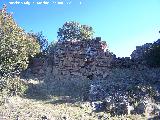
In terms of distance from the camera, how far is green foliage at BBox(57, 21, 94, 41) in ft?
138

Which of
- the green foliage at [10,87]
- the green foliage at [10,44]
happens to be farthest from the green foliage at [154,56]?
the green foliage at [10,87]

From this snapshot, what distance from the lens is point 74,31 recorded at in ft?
140

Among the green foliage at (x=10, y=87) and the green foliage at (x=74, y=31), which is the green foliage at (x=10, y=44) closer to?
the green foliage at (x=10, y=87)

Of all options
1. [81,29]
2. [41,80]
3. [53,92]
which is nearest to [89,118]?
[53,92]

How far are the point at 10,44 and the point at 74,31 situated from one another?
18.5 metres

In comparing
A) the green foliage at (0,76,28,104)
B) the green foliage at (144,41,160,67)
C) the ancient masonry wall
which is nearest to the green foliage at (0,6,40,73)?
the green foliage at (0,76,28,104)

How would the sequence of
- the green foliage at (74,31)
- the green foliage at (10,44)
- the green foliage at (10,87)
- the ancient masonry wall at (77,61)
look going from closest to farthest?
1. the green foliage at (10,87)
2. the green foliage at (10,44)
3. the ancient masonry wall at (77,61)
4. the green foliage at (74,31)

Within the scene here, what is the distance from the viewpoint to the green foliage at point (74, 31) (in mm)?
42188

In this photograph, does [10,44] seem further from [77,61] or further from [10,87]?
[77,61]

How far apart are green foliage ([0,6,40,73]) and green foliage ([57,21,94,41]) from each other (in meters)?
16.1

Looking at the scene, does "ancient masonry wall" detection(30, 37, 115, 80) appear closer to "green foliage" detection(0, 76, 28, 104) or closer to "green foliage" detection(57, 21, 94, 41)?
"green foliage" detection(0, 76, 28, 104)

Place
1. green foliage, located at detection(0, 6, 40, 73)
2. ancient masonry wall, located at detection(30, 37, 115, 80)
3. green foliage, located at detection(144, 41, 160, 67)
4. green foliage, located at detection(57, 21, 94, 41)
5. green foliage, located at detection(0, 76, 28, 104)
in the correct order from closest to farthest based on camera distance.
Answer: green foliage, located at detection(0, 76, 28, 104), green foliage, located at detection(0, 6, 40, 73), green foliage, located at detection(144, 41, 160, 67), ancient masonry wall, located at detection(30, 37, 115, 80), green foliage, located at detection(57, 21, 94, 41)

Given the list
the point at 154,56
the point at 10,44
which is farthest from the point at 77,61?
the point at 10,44

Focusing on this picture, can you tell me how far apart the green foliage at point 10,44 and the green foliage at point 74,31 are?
52.9ft
